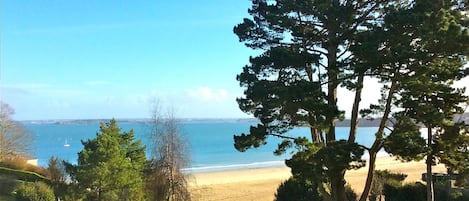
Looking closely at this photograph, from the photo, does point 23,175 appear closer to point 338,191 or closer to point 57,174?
point 57,174

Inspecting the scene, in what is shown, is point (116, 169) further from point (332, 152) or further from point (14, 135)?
point (14, 135)

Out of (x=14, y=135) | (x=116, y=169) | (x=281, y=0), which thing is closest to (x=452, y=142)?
(x=281, y=0)

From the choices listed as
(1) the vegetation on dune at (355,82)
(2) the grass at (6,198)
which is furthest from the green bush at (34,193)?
(1) the vegetation on dune at (355,82)

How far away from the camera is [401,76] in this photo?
9.66 metres

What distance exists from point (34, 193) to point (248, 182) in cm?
1793

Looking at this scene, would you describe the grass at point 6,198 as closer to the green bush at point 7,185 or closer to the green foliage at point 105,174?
the green bush at point 7,185

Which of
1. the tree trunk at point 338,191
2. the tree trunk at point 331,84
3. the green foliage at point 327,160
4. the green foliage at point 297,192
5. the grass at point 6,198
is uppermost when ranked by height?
the tree trunk at point 331,84

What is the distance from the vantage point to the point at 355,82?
1010cm

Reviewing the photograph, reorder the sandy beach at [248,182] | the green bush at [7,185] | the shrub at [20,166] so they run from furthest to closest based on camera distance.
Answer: the sandy beach at [248,182]
the shrub at [20,166]
the green bush at [7,185]

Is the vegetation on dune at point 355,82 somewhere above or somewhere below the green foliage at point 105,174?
above

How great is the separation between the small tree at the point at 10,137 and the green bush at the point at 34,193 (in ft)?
32.9

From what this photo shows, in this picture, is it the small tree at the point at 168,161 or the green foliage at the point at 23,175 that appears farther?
the green foliage at the point at 23,175

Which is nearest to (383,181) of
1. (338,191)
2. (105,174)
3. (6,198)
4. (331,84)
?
(338,191)

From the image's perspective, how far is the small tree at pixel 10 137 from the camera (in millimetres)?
24422
